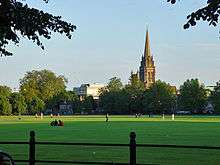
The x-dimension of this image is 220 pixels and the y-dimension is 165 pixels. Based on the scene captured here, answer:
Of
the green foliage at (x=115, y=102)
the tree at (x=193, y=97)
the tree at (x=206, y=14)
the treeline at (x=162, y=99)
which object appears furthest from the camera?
Answer: the green foliage at (x=115, y=102)

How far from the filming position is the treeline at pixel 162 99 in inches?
6772

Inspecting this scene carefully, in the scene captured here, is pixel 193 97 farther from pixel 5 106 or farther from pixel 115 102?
pixel 5 106

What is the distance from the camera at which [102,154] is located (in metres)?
22.2

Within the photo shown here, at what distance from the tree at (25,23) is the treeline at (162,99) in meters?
158

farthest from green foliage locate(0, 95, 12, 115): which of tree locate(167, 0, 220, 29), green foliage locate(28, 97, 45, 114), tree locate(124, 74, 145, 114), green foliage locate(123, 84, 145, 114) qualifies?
tree locate(167, 0, 220, 29)

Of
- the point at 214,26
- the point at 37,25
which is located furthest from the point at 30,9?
the point at 214,26

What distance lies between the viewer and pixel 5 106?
476 feet

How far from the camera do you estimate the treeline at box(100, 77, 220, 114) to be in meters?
172

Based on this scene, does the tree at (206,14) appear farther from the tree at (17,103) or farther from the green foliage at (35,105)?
the green foliage at (35,105)

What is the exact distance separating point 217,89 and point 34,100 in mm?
60059

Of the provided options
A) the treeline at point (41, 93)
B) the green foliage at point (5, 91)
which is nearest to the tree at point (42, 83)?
the treeline at point (41, 93)

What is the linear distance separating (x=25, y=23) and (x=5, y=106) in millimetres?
135387

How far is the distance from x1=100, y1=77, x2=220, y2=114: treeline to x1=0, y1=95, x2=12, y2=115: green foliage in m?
42.0

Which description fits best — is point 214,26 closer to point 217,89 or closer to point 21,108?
point 21,108
